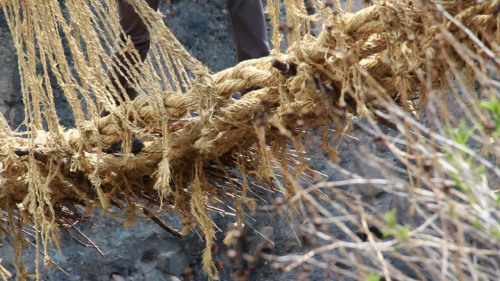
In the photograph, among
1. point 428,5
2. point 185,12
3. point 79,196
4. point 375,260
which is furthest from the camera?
point 185,12

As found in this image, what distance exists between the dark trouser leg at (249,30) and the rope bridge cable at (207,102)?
1.14 ft

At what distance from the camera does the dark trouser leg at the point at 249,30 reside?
238 cm

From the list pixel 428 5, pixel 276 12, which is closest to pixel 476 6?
pixel 428 5

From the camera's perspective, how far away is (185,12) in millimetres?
4770

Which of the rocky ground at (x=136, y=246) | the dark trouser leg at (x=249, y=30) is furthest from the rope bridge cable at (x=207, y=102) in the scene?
the rocky ground at (x=136, y=246)

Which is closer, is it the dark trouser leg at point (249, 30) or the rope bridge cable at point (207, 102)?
the rope bridge cable at point (207, 102)

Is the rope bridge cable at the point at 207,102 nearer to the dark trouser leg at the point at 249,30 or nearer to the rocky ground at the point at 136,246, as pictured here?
the dark trouser leg at the point at 249,30

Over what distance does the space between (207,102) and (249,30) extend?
634 millimetres

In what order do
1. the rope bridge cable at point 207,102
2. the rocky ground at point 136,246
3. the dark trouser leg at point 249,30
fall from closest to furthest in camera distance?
the rope bridge cable at point 207,102, the dark trouser leg at point 249,30, the rocky ground at point 136,246

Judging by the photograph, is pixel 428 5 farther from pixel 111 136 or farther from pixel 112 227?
pixel 112 227

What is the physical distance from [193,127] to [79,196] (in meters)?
0.57

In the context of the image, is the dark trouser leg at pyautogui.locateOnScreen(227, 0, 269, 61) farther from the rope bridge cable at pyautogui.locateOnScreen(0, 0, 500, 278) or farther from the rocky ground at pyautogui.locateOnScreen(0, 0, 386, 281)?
the rocky ground at pyautogui.locateOnScreen(0, 0, 386, 281)

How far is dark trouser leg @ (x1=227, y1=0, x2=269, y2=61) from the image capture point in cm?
238

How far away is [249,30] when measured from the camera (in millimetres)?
2383
